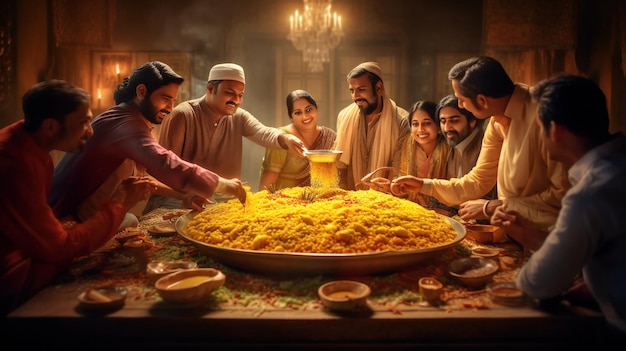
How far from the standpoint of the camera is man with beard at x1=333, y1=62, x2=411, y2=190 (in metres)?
5.36

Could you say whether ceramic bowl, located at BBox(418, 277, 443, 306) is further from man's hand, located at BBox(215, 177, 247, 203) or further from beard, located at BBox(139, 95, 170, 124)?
beard, located at BBox(139, 95, 170, 124)

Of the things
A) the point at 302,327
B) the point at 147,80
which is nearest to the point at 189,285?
the point at 302,327

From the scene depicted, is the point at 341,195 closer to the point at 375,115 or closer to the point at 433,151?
the point at 433,151

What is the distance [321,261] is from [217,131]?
10.0 ft

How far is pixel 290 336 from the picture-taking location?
2.22 m

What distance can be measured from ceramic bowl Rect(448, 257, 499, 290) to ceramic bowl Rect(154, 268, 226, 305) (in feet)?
4.64

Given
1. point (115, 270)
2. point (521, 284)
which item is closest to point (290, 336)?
point (521, 284)

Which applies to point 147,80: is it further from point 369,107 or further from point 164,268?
point 369,107

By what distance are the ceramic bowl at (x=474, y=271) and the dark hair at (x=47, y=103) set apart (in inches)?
98.4

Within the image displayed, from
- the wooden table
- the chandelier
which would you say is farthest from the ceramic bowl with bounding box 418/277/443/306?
the chandelier

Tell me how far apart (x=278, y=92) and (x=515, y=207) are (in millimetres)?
6312

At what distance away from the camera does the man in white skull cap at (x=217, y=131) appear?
4.98m

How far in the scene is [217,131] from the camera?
520 centimetres

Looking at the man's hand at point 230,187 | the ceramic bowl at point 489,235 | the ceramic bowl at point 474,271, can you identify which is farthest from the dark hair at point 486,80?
the man's hand at point 230,187
